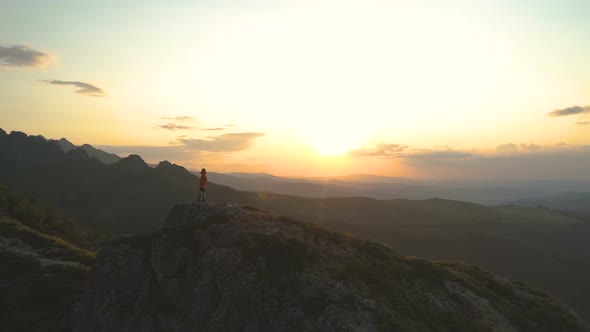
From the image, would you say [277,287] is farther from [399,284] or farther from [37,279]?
[37,279]

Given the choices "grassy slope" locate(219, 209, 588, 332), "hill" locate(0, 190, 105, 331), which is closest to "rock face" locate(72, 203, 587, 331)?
"grassy slope" locate(219, 209, 588, 332)

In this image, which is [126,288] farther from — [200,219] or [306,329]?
[306,329]

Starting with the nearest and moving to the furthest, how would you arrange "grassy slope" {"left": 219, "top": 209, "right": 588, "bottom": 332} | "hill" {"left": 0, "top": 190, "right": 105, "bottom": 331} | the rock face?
1. the rock face
2. "grassy slope" {"left": 219, "top": 209, "right": 588, "bottom": 332}
3. "hill" {"left": 0, "top": 190, "right": 105, "bottom": 331}

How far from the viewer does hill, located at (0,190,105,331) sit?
41938mm

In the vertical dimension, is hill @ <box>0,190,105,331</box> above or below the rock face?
below

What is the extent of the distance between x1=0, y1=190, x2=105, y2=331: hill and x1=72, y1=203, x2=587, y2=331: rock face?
7.97 metres

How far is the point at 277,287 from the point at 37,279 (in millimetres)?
42972

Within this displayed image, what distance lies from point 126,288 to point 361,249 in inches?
920

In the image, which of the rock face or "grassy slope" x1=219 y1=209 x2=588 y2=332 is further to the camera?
"grassy slope" x1=219 y1=209 x2=588 y2=332

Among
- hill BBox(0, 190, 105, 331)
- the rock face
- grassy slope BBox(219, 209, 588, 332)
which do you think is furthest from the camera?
hill BBox(0, 190, 105, 331)

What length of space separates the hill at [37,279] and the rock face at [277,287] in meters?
7.97

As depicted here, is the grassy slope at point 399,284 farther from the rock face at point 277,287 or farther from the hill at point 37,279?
the hill at point 37,279

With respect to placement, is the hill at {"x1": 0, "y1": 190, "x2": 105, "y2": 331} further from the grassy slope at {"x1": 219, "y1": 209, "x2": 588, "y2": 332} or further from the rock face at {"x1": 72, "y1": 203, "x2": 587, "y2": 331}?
the grassy slope at {"x1": 219, "y1": 209, "x2": 588, "y2": 332}

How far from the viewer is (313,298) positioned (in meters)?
25.4
